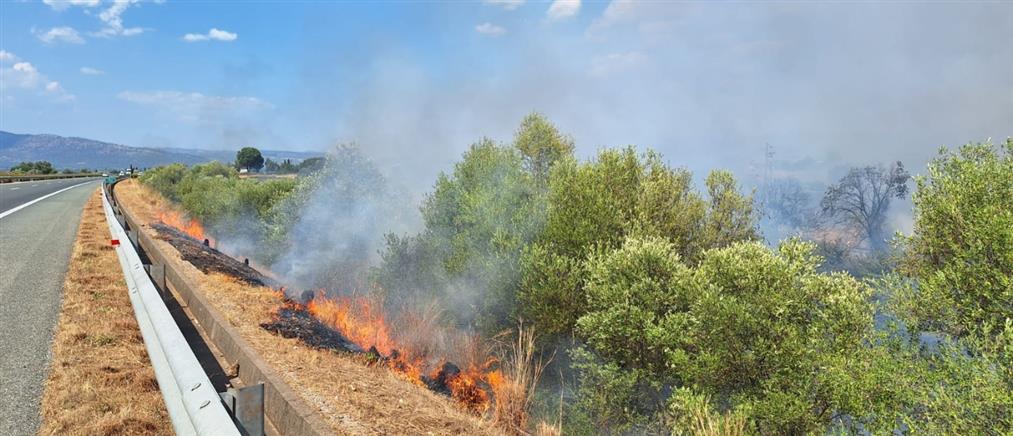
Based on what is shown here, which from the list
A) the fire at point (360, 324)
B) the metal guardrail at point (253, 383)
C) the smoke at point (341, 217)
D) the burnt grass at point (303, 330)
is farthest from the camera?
the smoke at point (341, 217)

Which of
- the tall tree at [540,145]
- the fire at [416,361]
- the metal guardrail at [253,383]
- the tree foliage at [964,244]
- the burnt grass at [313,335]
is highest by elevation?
→ the tall tree at [540,145]

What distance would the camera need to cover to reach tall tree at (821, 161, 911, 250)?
249ft

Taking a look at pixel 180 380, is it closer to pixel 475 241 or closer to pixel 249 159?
pixel 475 241

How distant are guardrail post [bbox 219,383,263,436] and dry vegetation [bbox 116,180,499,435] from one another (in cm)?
236

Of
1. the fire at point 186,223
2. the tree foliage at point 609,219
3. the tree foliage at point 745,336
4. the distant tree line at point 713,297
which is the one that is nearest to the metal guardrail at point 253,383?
the distant tree line at point 713,297

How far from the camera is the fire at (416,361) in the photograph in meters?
9.84

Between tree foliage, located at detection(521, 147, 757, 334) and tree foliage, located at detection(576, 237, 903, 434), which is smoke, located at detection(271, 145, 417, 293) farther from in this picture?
tree foliage, located at detection(576, 237, 903, 434)

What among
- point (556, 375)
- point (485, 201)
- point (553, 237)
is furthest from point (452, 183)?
point (556, 375)

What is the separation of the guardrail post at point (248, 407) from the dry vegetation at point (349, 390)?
2.36m

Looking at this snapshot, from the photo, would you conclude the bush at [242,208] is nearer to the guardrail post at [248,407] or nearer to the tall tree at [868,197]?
the guardrail post at [248,407]

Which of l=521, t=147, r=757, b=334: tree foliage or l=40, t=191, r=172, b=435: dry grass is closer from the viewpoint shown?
l=40, t=191, r=172, b=435: dry grass

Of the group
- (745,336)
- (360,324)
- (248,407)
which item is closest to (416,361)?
(360,324)

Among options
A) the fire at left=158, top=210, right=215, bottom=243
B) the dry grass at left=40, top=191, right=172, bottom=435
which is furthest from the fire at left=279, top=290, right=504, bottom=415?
the fire at left=158, top=210, right=215, bottom=243

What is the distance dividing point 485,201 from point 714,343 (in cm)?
780
